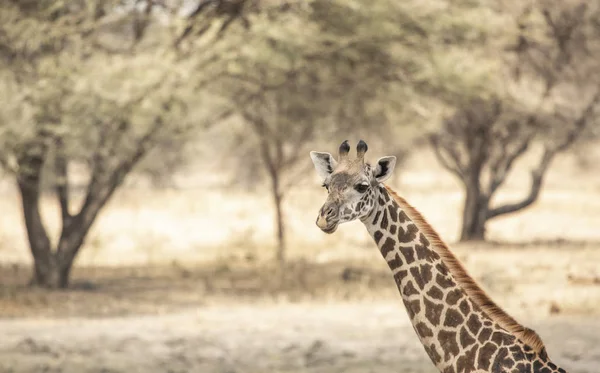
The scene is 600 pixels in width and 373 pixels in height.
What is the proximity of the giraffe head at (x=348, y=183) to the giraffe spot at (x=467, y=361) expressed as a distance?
850mm

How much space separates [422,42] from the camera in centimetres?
1875

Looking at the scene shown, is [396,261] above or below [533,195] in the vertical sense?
below

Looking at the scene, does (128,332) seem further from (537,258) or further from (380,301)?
(537,258)

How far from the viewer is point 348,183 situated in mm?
5008

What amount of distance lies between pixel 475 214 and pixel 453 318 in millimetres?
23428

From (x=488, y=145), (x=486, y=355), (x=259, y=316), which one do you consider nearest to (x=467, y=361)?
(x=486, y=355)

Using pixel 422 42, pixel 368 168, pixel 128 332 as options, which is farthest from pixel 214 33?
pixel 368 168

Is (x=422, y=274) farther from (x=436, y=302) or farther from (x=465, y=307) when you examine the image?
(x=465, y=307)

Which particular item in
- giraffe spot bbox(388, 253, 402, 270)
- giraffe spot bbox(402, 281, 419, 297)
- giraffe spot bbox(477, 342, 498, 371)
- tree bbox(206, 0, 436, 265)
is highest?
tree bbox(206, 0, 436, 265)

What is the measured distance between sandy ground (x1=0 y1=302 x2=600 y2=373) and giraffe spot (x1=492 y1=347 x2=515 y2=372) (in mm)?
4684

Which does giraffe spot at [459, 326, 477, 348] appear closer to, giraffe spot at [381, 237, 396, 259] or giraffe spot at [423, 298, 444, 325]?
giraffe spot at [423, 298, 444, 325]

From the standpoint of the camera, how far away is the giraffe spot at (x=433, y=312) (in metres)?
5.28

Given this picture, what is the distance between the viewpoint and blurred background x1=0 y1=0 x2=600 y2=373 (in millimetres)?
12414

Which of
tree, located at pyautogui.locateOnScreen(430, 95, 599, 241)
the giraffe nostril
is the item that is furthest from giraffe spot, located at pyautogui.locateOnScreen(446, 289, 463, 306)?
tree, located at pyautogui.locateOnScreen(430, 95, 599, 241)
